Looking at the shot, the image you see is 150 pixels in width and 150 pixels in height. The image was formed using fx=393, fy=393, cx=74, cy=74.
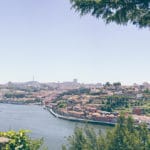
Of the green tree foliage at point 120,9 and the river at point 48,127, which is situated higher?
the green tree foliage at point 120,9

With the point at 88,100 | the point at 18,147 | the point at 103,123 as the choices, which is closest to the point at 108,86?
the point at 88,100

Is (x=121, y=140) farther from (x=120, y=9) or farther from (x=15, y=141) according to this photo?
(x=120, y=9)

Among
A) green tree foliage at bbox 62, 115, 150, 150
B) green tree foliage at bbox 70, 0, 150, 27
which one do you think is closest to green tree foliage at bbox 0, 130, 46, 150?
green tree foliage at bbox 70, 0, 150, 27

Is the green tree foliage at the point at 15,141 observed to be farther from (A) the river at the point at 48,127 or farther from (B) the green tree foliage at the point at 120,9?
(A) the river at the point at 48,127

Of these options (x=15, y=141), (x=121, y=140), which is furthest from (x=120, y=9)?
(x=121, y=140)

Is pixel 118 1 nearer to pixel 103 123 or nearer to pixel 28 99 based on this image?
pixel 103 123

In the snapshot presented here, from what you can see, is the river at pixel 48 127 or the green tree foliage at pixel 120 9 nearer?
the green tree foliage at pixel 120 9

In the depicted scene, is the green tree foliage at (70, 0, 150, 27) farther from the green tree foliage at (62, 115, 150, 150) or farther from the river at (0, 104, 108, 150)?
the river at (0, 104, 108, 150)

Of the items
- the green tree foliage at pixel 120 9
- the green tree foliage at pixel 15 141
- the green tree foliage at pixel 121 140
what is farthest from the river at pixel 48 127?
the green tree foliage at pixel 120 9
